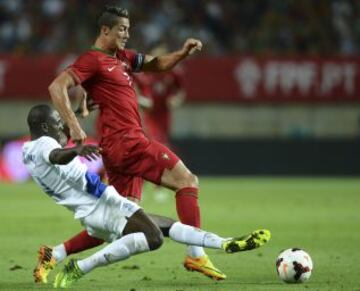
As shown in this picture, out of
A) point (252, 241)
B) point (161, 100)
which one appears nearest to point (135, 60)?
point (252, 241)

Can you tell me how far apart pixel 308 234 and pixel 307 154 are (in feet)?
35.7

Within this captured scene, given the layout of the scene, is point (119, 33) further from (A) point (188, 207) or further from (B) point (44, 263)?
(B) point (44, 263)

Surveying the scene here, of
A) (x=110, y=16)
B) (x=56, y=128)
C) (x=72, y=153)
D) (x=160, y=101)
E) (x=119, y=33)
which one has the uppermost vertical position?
(x=110, y=16)

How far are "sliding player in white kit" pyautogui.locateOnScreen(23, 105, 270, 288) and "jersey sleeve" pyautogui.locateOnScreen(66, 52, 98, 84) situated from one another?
0.51m

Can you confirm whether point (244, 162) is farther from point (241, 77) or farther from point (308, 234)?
point (308, 234)

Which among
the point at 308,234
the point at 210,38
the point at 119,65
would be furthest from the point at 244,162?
the point at 119,65

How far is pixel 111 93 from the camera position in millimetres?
8242

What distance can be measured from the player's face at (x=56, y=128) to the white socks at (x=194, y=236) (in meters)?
1.02

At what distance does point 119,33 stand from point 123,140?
2.71 ft

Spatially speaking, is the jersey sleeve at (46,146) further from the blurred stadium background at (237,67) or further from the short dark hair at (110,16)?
the blurred stadium background at (237,67)

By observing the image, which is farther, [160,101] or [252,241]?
[160,101]

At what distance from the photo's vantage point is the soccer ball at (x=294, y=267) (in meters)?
7.69

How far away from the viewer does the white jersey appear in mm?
7434

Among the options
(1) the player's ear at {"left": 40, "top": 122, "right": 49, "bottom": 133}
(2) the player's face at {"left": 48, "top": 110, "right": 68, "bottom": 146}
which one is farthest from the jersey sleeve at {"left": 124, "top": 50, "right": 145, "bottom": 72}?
(1) the player's ear at {"left": 40, "top": 122, "right": 49, "bottom": 133}
